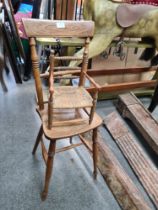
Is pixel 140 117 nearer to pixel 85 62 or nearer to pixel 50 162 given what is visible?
pixel 85 62

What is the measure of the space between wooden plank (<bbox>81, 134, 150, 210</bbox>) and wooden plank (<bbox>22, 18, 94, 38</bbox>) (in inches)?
34.8

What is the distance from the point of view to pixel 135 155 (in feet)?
6.50

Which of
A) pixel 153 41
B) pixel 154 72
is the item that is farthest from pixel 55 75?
pixel 154 72

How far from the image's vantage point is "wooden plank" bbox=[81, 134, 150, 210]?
156cm

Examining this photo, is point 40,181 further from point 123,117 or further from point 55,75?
point 123,117

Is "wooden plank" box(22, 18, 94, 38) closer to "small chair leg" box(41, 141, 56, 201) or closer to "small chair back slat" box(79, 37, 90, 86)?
"small chair back slat" box(79, 37, 90, 86)

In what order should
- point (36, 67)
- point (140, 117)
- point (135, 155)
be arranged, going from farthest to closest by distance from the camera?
point (140, 117)
point (135, 155)
point (36, 67)

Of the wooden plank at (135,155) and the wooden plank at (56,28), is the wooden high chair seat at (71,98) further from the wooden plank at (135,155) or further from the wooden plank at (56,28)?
the wooden plank at (135,155)

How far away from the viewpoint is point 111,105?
2773 mm

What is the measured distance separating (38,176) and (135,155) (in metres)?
0.87

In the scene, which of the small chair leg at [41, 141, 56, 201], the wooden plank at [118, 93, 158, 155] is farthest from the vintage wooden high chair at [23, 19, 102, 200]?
the wooden plank at [118, 93, 158, 155]

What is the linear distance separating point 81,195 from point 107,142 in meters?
0.66

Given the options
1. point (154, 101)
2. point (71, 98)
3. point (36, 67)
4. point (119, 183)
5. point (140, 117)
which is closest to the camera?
point (36, 67)

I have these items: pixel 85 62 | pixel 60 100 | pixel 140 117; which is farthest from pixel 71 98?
pixel 140 117
